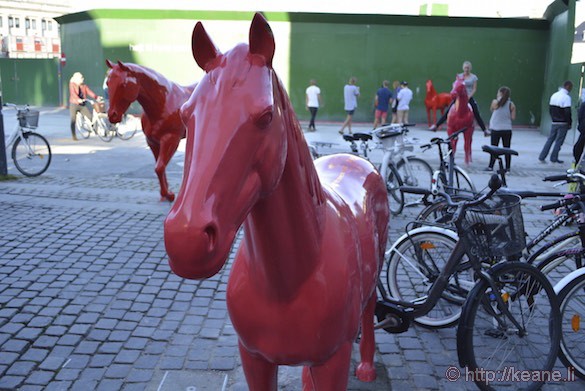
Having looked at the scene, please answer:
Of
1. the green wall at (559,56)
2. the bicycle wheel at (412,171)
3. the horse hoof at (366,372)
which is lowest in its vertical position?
the horse hoof at (366,372)

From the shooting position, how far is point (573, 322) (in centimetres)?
364

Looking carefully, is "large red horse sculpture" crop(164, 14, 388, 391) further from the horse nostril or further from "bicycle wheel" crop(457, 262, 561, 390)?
"bicycle wheel" crop(457, 262, 561, 390)

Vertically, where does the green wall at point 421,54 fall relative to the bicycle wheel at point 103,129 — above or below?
above

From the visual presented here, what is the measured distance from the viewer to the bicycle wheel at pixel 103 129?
15461 millimetres

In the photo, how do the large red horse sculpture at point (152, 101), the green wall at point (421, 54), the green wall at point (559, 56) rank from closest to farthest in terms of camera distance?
1. the large red horse sculpture at point (152, 101)
2. the green wall at point (559, 56)
3. the green wall at point (421, 54)

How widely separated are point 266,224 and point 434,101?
67.7 ft

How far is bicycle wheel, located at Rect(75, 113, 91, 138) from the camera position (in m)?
15.9

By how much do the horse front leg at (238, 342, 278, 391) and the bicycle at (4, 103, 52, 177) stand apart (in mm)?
9221

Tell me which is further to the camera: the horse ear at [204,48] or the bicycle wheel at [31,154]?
the bicycle wheel at [31,154]

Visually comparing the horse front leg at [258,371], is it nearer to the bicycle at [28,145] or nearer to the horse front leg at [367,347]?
the horse front leg at [367,347]

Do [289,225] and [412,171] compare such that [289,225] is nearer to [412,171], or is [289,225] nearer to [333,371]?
[333,371]

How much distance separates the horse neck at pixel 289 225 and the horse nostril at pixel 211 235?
0.38 metres

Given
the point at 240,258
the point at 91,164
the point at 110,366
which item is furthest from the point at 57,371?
the point at 91,164

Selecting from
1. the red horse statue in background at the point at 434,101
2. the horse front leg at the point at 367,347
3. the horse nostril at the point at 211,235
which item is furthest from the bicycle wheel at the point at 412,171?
the red horse statue in background at the point at 434,101
